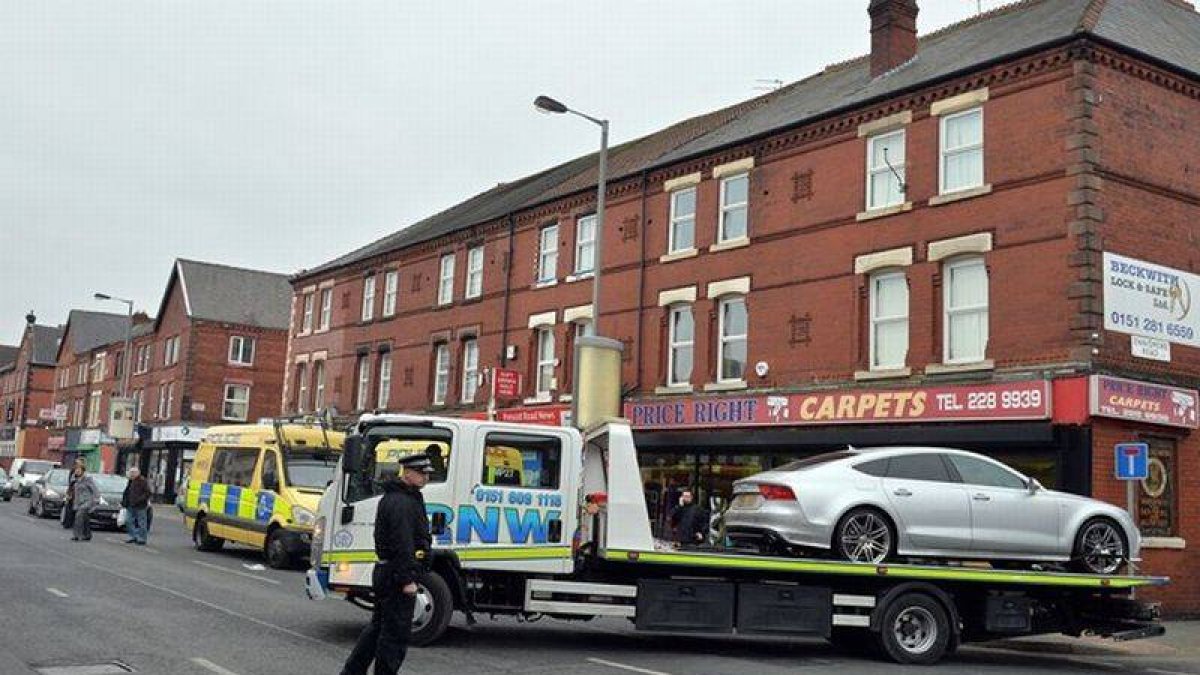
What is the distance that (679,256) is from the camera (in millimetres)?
24828

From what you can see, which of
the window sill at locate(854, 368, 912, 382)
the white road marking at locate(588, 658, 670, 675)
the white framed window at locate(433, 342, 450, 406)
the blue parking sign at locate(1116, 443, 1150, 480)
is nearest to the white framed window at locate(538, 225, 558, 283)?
the white framed window at locate(433, 342, 450, 406)

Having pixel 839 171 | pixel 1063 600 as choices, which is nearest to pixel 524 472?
pixel 1063 600

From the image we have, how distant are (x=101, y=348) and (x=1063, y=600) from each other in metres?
67.8

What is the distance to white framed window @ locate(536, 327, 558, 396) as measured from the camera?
93.8 feet

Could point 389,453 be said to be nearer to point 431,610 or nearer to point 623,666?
point 431,610

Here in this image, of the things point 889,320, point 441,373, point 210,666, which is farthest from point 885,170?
point 441,373

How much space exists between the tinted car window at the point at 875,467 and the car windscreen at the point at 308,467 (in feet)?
35.5

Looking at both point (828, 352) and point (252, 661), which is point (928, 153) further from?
point (252, 661)

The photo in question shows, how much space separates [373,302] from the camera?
3753cm

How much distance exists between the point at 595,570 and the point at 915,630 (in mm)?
3462

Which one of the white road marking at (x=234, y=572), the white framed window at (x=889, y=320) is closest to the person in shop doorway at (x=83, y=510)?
the white road marking at (x=234, y=572)

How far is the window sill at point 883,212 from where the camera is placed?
19.9 m

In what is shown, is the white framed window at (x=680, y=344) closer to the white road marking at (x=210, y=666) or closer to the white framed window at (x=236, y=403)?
the white road marking at (x=210, y=666)

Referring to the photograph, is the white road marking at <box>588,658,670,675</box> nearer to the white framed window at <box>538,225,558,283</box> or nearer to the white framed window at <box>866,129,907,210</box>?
the white framed window at <box>866,129,907,210</box>
